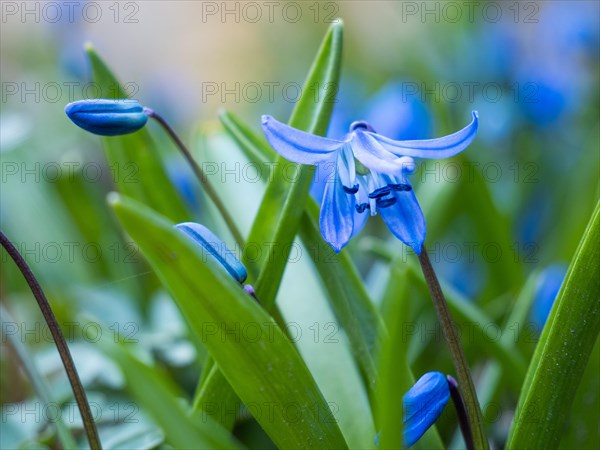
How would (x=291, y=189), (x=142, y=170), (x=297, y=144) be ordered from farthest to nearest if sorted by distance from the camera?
(x=142, y=170), (x=291, y=189), (x=297, y=144)

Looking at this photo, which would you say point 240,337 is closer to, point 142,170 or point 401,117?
point 142,170

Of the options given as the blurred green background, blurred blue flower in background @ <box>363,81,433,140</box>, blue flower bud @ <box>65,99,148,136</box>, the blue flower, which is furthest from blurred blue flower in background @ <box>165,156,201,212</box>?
the blue flower

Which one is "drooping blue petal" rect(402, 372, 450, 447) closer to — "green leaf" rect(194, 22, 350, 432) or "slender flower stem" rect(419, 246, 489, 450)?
"slender flower stem" rect(419, 246, 489, 450)

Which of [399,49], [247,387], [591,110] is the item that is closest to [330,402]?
[247,387]

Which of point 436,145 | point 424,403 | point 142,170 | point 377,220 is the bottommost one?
point 377,220

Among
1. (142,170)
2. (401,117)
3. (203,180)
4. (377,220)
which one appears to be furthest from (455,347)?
(377,220)
